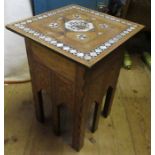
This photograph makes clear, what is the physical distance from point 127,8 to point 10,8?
0.86m

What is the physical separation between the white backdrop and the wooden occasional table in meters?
0.38

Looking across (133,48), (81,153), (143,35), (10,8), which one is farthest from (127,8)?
(81,153)

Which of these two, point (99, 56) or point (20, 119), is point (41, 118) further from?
point (99, 56)

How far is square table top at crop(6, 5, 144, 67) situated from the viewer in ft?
2.33

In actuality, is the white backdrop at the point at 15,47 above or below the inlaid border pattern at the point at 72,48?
below

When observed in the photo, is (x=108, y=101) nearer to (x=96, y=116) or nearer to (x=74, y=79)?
(x=96, y=116)

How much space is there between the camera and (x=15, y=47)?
54.1 inches

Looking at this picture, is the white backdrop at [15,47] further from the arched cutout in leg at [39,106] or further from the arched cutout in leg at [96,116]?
the arched cutout in leg at [96,116]

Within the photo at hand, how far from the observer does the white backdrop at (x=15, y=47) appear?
1259 mm

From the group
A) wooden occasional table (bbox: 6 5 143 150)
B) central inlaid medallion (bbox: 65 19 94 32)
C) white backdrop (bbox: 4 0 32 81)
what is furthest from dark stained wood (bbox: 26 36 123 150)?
white backdrop (bbox: 4 0 32 81)

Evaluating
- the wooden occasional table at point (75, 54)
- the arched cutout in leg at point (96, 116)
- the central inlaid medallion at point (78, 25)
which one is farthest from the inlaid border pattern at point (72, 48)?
the arched cutout in leg at point (96, 116)

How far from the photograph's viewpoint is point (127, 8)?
153 centimetres

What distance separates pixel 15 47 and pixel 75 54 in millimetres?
812

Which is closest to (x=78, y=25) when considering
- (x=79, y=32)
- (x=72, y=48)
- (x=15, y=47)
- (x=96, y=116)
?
(x=79, y=32)
